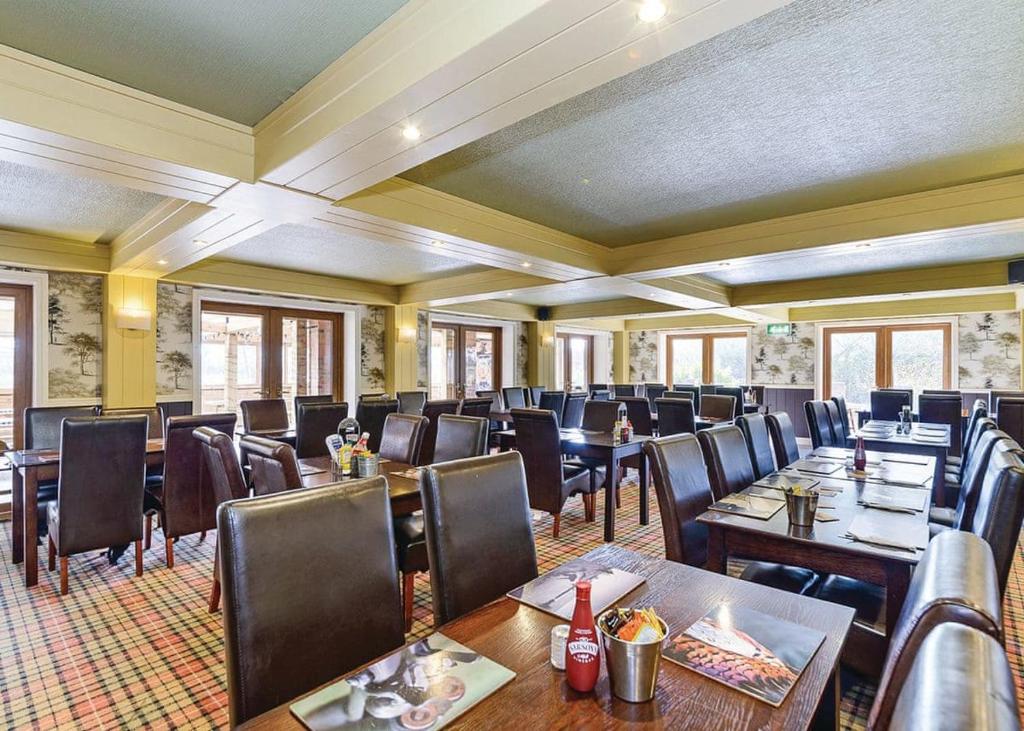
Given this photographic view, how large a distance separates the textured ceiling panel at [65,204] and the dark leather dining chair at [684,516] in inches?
131

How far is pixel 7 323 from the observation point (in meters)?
4.69

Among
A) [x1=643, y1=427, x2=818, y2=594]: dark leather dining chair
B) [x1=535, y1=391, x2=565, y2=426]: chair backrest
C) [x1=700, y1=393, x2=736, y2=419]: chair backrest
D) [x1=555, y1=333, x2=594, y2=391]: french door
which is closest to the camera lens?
[x1=643, y1=427, x2=818, y2=594]: dark leather dining chair

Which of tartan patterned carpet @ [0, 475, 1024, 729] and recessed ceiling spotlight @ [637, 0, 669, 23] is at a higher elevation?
recessed ceiling spotlight @ [637, 0, 669, 23]

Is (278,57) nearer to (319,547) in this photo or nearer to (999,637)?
(319,547)

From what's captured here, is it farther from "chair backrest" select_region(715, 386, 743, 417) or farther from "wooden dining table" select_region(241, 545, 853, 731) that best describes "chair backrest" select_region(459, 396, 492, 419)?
"wooden dining table" select_region(241, 545, 853, 731)

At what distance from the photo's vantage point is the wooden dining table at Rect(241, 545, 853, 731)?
2.90ft

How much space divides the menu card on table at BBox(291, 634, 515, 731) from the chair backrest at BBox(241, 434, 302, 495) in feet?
4.03

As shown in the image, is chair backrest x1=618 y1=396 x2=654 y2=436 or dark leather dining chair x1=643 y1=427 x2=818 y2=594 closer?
A: dark leather dining chair x1=643 y1=427 x2=818 y2=594

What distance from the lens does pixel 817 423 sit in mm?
4500

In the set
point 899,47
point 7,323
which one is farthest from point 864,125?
point 7,323

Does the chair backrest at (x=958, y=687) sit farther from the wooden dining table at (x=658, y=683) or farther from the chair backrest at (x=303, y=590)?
the chair backrest at (x=303, y=590)

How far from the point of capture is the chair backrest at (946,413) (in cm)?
535

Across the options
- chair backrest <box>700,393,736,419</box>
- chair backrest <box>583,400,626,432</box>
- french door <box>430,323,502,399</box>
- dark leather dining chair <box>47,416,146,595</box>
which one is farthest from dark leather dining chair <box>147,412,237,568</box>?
french door <box>430,323,502,399</box>

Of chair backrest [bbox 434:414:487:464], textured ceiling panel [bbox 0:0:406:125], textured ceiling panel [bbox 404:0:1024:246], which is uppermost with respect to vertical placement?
textured ceiling panel [bbox 404:0:1024:246]
